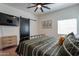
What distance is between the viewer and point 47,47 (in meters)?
1.14

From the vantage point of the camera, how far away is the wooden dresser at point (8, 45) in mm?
1112

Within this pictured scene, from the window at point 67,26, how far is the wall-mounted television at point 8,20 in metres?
0.62

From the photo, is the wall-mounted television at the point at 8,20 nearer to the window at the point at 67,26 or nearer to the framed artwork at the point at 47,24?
the framed artwork at the point at 47,24

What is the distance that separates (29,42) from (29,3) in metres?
0.52

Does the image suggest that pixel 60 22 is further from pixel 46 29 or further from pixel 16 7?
pixel 16 7

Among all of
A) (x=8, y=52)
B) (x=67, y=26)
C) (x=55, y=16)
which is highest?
(x=55, y=16)

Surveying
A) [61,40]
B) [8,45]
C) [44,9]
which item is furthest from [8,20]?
[61,40]

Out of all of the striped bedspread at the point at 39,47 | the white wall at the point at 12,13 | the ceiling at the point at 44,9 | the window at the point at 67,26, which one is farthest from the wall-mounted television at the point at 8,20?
the window at the point at 67,26

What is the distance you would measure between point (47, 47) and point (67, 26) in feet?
1.34

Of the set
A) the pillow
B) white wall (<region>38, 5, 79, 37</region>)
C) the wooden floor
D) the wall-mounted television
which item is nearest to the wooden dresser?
the wooden floor

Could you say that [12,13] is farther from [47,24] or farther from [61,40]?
[61,40]

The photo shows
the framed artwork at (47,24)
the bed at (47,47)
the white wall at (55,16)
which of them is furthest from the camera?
the framed artwork at (47,24)

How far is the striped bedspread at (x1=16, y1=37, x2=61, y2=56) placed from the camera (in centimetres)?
108

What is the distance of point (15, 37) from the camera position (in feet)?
3.90
